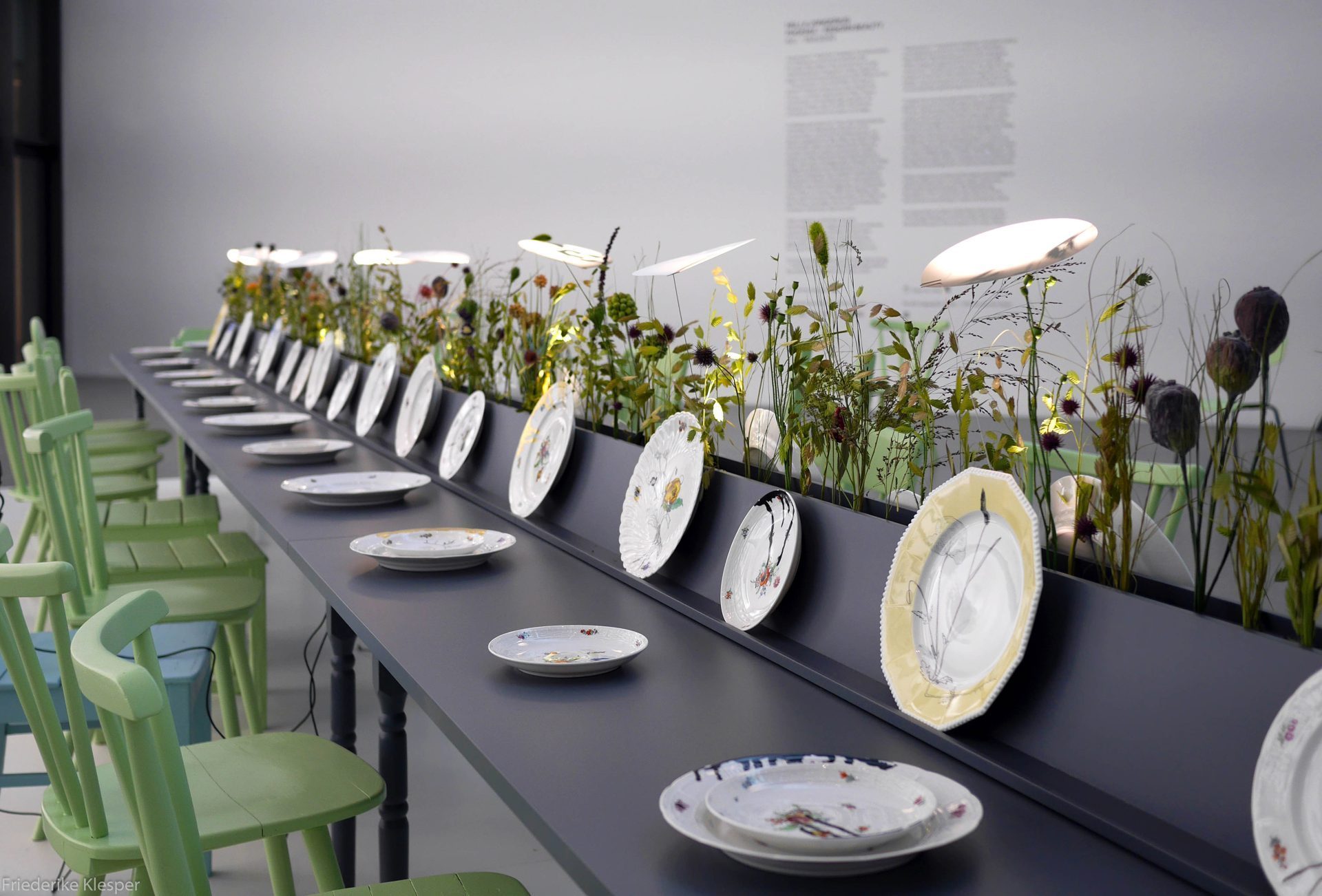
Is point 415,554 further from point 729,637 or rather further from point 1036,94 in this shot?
point 1036,94

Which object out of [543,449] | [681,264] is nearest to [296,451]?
[543,449]

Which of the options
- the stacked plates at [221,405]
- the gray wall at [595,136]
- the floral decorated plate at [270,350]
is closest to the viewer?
the stacked plates at [221,405]

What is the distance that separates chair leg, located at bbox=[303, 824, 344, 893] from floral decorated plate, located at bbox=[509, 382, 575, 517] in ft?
2.54

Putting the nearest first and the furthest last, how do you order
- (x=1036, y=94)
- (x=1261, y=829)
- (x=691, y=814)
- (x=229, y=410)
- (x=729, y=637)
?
1. (x=1261, y=829)
2. (x=691, y=814)
3. (x=729, y=637)
4. (x=229, y=410)
5. (x=1036, y=94)

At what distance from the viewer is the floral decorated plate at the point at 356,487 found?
254 centimetres

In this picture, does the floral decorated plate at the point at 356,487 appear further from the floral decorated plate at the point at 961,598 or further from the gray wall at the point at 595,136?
the gray wall at the point at 595,136

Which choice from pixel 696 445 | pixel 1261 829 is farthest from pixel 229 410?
pixel 1261 829

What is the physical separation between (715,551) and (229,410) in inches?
115

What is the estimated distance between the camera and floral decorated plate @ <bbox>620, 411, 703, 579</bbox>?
6.21ft

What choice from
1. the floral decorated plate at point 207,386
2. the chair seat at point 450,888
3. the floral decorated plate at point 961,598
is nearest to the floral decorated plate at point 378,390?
the floral decorated plate at point 207,386

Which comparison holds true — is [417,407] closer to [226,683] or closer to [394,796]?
[226,683]

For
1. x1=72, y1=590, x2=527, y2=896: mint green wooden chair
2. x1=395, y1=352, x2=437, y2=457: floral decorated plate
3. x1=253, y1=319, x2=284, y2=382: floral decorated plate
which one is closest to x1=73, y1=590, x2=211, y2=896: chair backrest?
x1=72, y1=590, x2=527, y2=896: mint green wooden chair

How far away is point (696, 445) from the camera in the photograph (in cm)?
190

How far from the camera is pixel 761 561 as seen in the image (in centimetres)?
170
